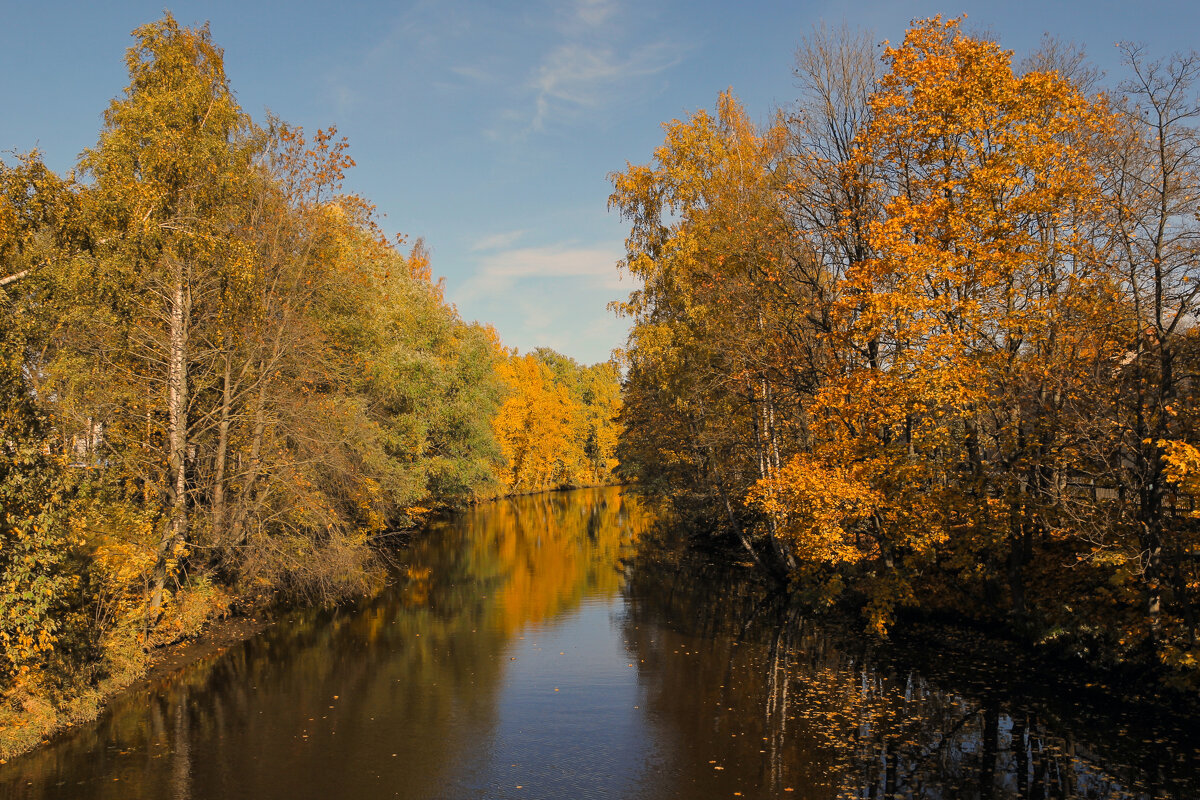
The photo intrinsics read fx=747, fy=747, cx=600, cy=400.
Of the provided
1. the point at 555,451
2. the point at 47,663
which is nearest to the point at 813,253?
the point at 47,663

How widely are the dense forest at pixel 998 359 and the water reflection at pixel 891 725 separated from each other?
1341 millimetres

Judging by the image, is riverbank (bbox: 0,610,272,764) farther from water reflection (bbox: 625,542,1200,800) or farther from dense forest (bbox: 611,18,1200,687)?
dense forest (bbox: 611,18,1200,687)

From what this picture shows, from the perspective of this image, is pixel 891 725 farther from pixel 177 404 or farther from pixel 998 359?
pixel 177 404

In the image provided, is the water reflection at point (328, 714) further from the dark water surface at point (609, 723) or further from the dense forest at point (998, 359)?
the dense forest at point (998, 359)

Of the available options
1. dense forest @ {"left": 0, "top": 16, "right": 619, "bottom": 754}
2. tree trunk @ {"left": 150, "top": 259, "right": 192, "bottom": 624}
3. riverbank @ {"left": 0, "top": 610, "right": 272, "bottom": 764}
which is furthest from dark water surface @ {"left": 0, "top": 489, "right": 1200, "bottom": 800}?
tree trunk @ {"left": 150, "top": 259, "right": 192, "bottom": 624}

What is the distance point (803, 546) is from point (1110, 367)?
7.36 m

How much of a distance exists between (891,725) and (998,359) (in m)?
7.99

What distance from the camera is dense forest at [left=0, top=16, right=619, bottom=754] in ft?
38.7

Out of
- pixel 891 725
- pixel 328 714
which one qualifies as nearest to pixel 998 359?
pixel 891 725

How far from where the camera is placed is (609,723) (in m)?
13.8

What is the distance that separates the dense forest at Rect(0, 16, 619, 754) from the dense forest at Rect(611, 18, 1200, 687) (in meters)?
13.3

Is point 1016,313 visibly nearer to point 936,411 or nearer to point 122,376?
point 936,411

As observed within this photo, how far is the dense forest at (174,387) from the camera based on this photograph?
1179 cm

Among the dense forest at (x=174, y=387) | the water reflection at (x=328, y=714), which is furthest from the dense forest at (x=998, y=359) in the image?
the dense forest at (x=174, y=387)
